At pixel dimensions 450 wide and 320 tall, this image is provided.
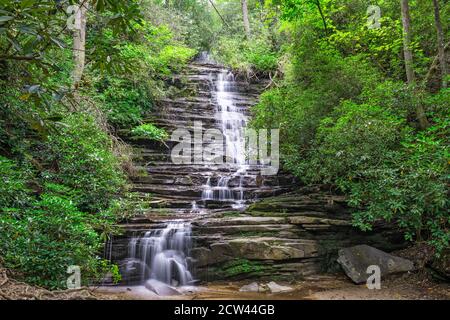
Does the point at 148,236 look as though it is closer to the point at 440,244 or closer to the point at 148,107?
the point at 440,244

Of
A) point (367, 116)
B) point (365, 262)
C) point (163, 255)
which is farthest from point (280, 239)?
point (367, 116)

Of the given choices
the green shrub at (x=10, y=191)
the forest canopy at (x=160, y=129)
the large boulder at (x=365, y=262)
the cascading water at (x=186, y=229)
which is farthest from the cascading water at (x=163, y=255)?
the large boulder at (x=365, y=262)

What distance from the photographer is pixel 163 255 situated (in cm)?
782

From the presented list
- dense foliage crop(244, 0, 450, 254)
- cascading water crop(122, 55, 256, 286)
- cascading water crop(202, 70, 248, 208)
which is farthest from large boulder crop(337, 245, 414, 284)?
cascading water crop(202, 70, 248, 208)

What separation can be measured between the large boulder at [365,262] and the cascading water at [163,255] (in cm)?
335

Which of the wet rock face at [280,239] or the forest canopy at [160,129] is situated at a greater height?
the forest canopy at [160,129]

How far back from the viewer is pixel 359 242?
8.28 meters

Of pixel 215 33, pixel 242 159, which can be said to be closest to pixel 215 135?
pixel 242 159

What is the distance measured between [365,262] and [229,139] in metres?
8.23

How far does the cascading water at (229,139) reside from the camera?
1081 centimetres

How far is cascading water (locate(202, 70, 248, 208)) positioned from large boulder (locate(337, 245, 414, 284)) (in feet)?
11.4

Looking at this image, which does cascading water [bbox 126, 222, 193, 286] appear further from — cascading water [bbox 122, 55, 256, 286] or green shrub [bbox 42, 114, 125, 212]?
green shrub [bbox 42, 114, 125, 212]

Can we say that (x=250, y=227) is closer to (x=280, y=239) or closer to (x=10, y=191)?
(x=280, y=239)

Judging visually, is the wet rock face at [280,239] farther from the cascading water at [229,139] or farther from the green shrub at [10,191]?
the green shrub at [10,191]
